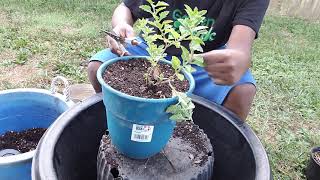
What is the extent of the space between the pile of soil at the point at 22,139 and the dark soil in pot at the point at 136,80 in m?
0.97

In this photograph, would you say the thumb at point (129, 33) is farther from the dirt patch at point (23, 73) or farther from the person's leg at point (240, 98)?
the dirt patch at point (23, 73)

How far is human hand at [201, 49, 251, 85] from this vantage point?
149cm

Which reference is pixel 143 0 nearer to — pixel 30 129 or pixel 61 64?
pixel 30 129

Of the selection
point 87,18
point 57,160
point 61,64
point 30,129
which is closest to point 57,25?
point 87,18

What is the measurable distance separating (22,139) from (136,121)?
1185mm

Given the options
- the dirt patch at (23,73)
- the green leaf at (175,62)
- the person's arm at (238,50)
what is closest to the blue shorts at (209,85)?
the person's arm at (238,50)

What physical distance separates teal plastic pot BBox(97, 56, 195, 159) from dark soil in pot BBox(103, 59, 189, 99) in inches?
1.0

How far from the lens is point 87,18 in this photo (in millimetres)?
4445

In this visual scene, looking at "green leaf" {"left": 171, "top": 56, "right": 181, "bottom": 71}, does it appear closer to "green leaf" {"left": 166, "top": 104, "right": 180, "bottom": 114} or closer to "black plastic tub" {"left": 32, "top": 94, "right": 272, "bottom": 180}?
"green leaf" {"left": 166, "top": 104, "right": 180, "bottom": 114}

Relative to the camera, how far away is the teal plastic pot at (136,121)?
1128 mm

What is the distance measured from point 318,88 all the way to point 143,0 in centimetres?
211

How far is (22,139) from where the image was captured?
211 cm

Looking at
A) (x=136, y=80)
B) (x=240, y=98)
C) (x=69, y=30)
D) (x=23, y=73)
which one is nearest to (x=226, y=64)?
(x=240, y=98)

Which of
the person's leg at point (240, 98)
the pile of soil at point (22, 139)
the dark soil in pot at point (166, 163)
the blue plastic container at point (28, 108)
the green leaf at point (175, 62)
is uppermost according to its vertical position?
the green leaf at point (175, 62)
